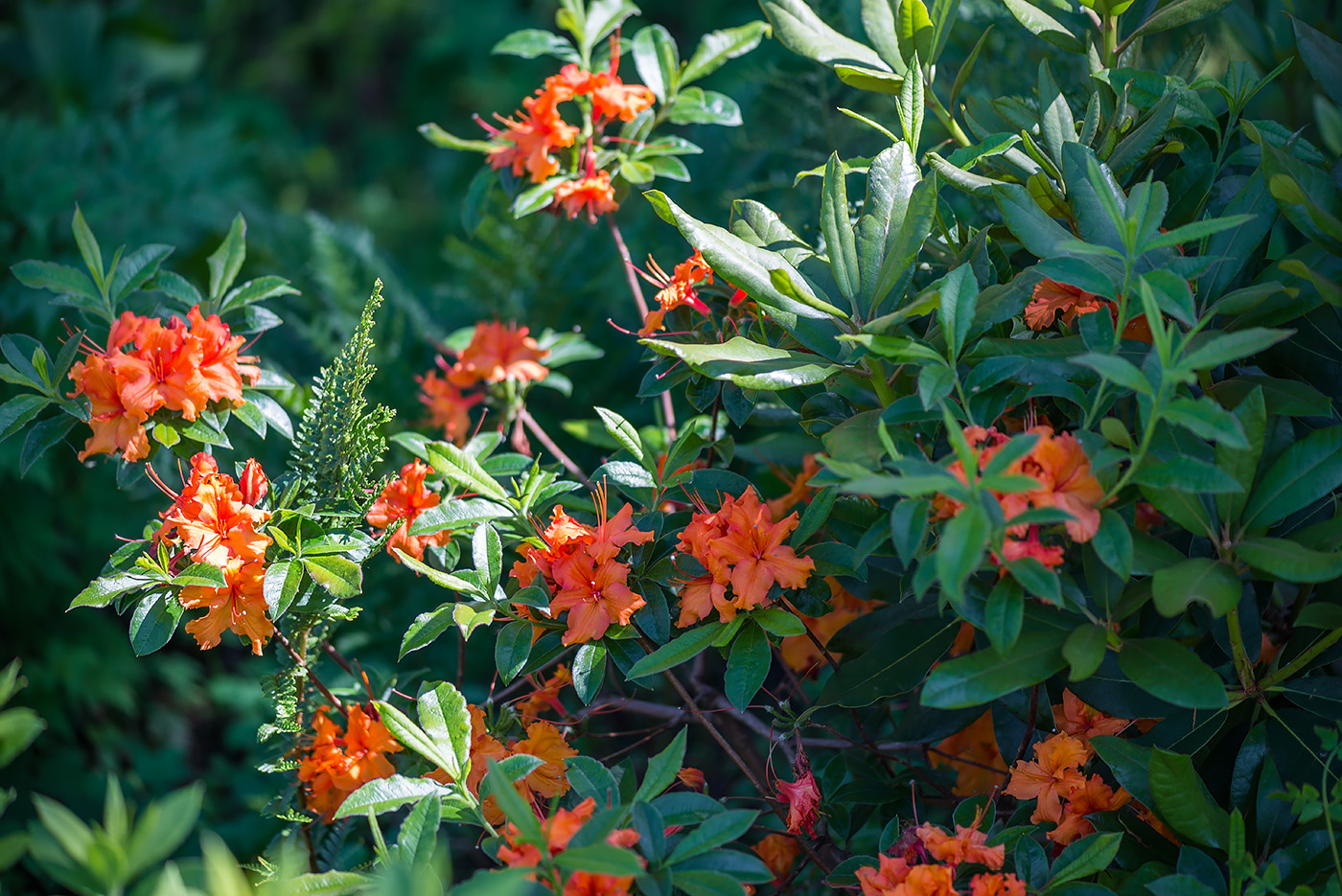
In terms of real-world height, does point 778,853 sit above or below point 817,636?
below

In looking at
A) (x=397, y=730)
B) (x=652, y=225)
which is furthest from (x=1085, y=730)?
(x=652, y=225)

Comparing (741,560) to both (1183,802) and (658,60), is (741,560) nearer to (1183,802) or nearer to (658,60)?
(1183,802)

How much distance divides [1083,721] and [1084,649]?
0.20m

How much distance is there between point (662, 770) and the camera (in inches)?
26.4

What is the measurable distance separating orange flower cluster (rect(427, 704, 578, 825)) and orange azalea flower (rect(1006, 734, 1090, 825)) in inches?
13.1

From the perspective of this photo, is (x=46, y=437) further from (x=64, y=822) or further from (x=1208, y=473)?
(x=1208, y=473)

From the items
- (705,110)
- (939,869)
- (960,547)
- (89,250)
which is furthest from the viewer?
(705,110)

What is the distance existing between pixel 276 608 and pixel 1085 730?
0.61 metres

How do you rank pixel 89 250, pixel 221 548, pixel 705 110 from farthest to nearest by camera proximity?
pixel 705 110, pixel 89 250, pixel 221 548

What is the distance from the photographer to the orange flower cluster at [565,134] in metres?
0.93

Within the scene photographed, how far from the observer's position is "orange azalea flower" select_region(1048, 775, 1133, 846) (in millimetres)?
724

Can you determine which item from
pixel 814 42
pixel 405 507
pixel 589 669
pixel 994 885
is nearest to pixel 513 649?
pixel 589 669

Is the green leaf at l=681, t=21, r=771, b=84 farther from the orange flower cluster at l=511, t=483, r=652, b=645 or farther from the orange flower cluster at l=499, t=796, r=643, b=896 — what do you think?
the orange flower cluster at l=499, t=796, r=643, b=896

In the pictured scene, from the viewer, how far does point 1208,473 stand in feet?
1.88
